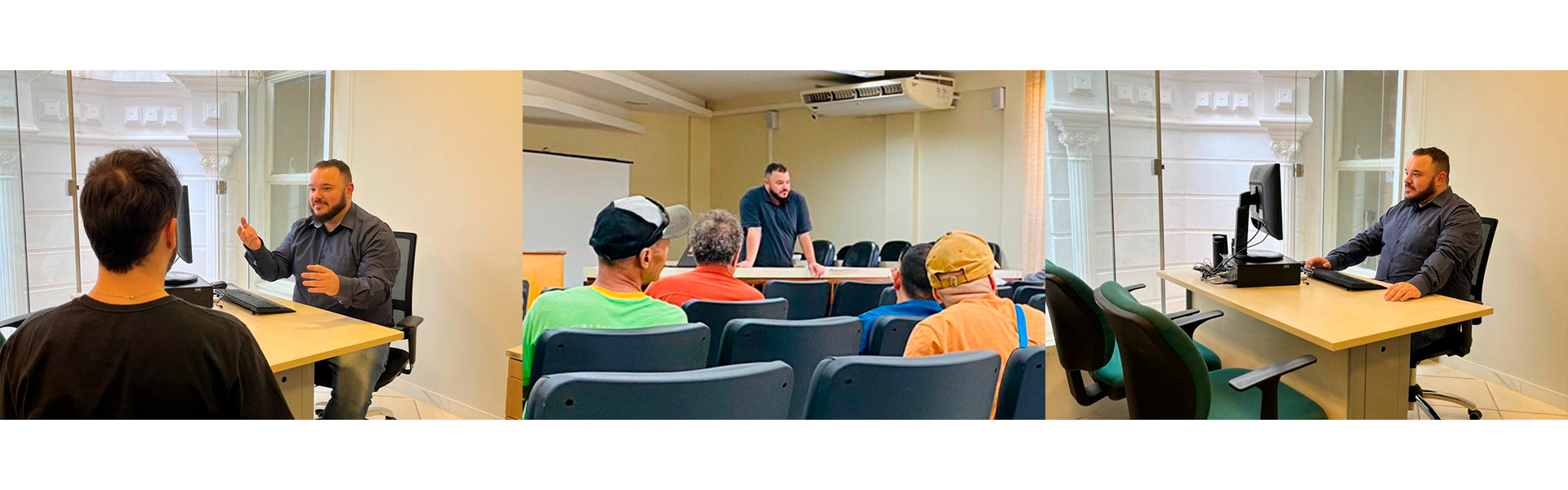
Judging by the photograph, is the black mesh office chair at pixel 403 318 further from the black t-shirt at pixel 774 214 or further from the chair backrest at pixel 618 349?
the black t-shirt at pixel 774 214

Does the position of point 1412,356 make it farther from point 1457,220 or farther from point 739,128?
point 739,128

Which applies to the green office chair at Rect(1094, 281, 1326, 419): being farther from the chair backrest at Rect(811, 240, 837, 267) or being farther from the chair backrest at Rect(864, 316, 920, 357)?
the chair backrest at Rect(811, 240, 837, 267)

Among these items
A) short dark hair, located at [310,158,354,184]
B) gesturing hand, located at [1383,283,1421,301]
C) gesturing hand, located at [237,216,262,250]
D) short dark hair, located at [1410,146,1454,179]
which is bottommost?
gesturing hand, located at [1383,283,1421,301]

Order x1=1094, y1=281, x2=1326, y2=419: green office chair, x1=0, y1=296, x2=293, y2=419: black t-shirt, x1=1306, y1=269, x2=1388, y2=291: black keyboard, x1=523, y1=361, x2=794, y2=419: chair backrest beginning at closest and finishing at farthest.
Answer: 1. x1=523, y1=361, x2=794, y2=419: chair backrest
2. x1=0, y1=296, x2=293, y2=419: black t-shirt
3. x1=1094, y1=281, x2=1326, y2=419: green office chair
4. x1=1306, y1=269, x2=1388, y2=291: black keyboard

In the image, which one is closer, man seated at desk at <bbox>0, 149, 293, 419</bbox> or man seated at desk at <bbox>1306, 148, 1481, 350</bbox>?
man seated at desk at <bbox>0, 149, 293, 419</bbox>

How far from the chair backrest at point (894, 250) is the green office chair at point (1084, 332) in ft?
1.46

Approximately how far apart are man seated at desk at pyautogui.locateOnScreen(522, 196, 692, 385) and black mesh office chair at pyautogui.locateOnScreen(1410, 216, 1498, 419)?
6.66ft

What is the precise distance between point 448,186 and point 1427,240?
2690 mm

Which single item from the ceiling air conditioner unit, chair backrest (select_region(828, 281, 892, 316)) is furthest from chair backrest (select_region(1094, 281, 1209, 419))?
the ceiling air conditioner unit

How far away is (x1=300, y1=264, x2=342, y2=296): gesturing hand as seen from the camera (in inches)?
88.1

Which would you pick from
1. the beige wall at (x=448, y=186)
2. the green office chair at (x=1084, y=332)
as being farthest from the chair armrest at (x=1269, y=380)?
the beige wall at (x=448, y=186)
